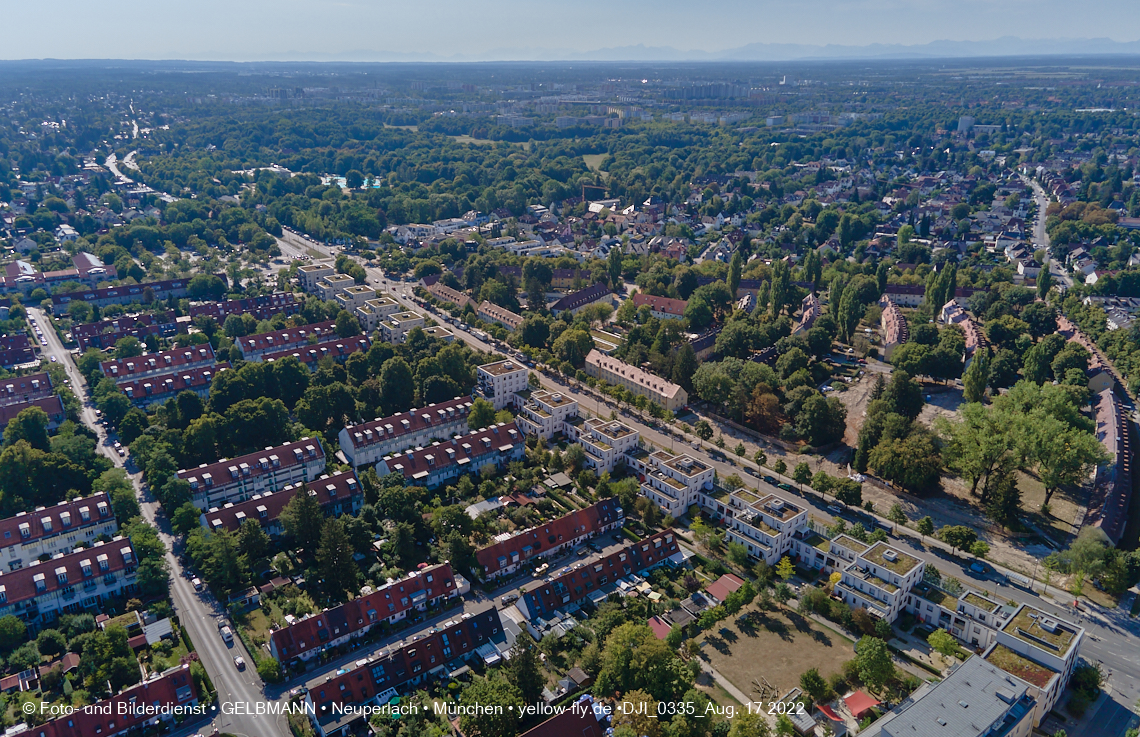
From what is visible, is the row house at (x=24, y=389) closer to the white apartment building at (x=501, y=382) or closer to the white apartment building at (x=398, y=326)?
the white apartment building at (x=398, y=326)

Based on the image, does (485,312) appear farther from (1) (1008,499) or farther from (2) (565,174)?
(2) (565,174)

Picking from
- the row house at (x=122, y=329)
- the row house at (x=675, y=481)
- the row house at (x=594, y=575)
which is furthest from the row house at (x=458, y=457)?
the row house at (x=122, y=329)

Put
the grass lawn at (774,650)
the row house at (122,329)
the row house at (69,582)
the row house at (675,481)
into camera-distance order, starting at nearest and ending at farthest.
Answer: the grass lawn at (774,650) → the row house at (69,582) → the row house at (675,481) → the row house at (122,329)

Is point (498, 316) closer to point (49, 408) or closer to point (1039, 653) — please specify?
point (49, 408)

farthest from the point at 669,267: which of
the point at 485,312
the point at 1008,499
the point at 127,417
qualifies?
the point at 127,417

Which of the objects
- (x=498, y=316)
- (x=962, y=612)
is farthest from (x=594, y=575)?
(x=498, y=316)

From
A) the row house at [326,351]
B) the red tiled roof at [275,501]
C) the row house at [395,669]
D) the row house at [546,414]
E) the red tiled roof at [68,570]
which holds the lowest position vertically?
the row house at [395,669]
